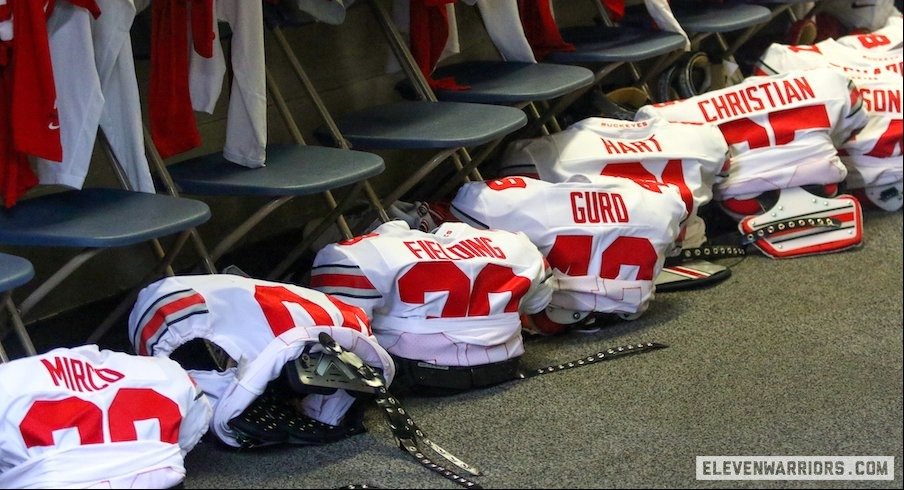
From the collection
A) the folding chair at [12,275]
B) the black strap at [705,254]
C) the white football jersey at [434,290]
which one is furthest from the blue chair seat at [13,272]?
the black strap at [705,254]

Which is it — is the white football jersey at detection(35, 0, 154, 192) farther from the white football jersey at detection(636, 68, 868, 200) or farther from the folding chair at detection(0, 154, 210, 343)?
the white football jersey at detection(636, 68, 868, 200)

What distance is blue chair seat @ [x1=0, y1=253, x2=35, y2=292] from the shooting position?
6.00ft

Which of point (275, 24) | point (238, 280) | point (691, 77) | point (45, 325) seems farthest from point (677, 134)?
point (45, 325)

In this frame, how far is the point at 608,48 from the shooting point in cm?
318

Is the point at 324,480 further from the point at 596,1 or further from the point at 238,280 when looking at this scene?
the point at 596,1

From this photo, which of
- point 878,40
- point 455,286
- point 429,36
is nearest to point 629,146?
point 429,36

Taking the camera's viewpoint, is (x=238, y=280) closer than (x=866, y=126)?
Yes

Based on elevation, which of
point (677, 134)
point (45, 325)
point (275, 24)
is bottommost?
point (45, 325)

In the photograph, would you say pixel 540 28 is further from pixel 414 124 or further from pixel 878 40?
pixel 878 40

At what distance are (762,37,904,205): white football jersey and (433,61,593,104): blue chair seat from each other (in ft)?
2.92

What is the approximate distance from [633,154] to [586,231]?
0.39 m

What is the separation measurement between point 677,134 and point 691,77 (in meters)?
0.72

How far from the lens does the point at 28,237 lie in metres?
1.98

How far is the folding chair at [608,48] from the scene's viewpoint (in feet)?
10.2
